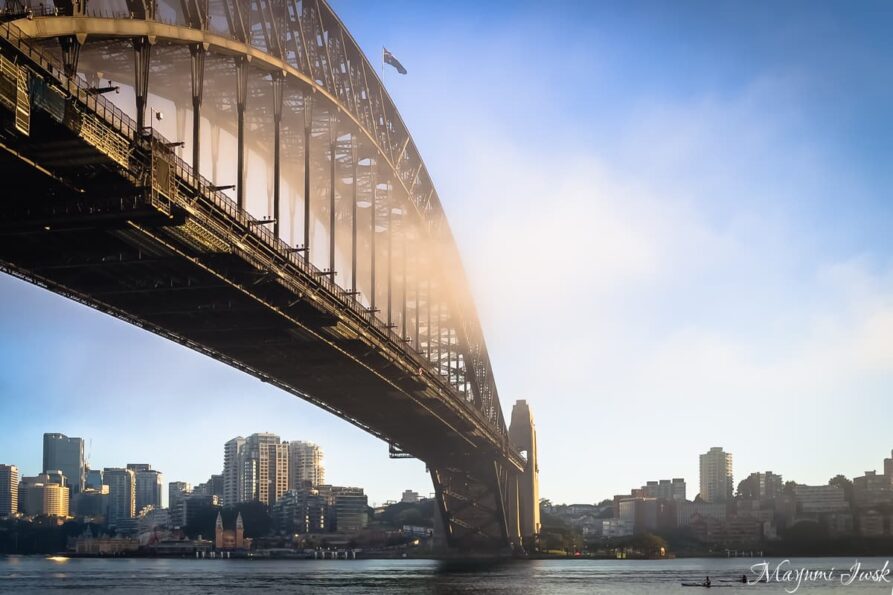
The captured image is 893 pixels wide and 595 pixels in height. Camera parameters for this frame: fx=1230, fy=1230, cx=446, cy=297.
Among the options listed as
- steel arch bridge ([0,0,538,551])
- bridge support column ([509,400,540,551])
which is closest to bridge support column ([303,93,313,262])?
steel arch bridge ([0,0,538,551])

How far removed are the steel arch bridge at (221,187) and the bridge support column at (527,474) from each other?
5200 centimetres

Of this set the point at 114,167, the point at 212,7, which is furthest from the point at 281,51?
the point at 114,167

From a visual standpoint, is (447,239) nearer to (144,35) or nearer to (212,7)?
(212,7)

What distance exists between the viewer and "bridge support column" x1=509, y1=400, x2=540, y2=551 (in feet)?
535

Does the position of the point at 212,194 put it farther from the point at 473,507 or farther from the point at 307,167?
the point at 473,507

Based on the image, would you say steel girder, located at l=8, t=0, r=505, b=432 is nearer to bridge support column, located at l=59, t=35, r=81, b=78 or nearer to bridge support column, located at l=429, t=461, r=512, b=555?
bridge support column, located at l=59, t=35, r=81, b=78

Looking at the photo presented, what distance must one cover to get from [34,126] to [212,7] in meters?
20.9

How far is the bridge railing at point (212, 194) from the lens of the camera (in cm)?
3572

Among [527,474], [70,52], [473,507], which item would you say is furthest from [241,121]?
[527,474]

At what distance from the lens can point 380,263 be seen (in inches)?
4823

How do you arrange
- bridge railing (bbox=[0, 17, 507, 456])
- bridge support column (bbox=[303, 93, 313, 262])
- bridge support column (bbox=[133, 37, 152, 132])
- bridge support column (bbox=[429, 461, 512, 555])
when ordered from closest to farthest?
bridge railing (bbox=[0, 17, 507, 456]) < bridge support column (bbox=[133, 37, 152, 132]) < bridge support column (bbox=[303, 93, 313, 262]) < bridge support column (bbox=[429, 461, 512, 555])

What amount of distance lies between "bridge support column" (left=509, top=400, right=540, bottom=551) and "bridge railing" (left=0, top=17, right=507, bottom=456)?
259ft

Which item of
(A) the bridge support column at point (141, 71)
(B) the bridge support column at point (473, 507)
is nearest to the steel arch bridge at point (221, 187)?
(A) the bridge support column at point (141, 71)

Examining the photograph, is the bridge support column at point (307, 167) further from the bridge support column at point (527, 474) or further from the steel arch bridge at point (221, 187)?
the bridge support column at point (527, 474)
